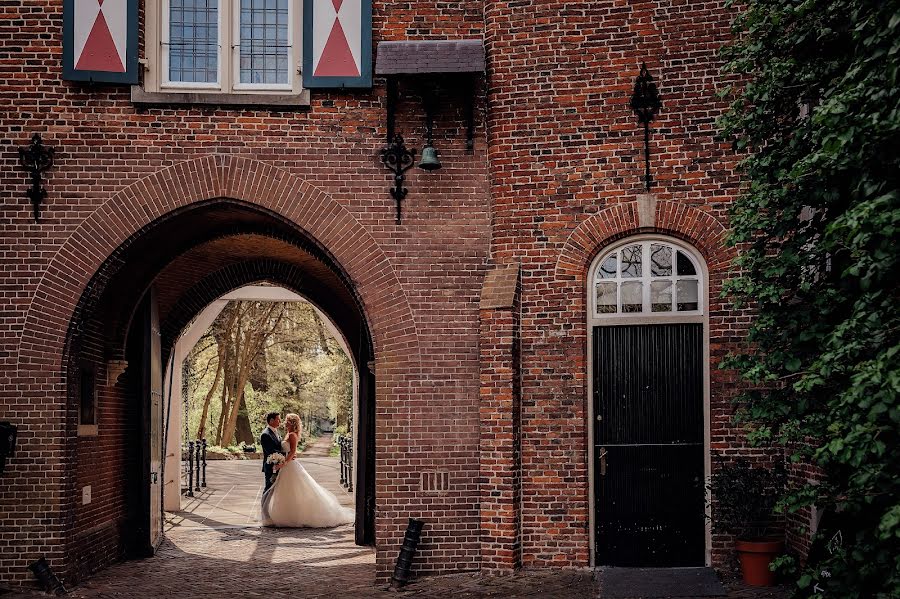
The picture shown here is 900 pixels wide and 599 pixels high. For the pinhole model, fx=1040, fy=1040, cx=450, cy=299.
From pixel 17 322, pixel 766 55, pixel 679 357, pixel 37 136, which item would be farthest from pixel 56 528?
pixel 766 55

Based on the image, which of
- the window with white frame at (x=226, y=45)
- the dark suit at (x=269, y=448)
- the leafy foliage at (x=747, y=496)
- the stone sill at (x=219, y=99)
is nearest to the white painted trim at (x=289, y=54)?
the window with white frame at (x=226, y=45)

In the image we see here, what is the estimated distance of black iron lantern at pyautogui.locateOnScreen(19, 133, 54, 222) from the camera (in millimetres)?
10812

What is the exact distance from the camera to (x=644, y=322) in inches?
427

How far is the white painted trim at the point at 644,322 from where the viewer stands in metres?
10.6

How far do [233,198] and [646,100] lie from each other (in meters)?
4.46

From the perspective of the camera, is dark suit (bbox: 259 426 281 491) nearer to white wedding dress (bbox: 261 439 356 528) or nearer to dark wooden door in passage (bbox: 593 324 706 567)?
white wedding dress (bbox: 261 439 356 528)

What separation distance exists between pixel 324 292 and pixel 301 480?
300cm

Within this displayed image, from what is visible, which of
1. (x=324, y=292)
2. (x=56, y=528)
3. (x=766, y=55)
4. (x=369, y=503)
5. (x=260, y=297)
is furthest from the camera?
(x=260, y=297)

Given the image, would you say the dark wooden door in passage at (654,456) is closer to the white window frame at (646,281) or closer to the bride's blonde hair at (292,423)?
the white window frame at (646,281)

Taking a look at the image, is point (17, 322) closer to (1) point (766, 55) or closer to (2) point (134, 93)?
(2) point (134, 93)

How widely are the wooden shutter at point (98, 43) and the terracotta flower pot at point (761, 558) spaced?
7797 millimetres

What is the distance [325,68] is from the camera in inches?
435

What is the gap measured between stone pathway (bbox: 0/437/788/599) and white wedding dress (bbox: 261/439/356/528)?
0.94 feet

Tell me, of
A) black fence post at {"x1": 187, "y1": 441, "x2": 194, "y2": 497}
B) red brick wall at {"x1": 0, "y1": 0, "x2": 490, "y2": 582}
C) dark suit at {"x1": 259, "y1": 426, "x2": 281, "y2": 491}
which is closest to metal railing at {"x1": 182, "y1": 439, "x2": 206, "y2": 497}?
black fence post at {"x1": 187, "y1": 441, "x2": 194, "y2": 497}
